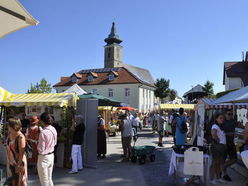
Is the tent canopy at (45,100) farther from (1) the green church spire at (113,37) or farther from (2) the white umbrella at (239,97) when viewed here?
(1) the green church spire at (113,37)

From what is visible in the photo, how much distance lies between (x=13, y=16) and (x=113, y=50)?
67.9m

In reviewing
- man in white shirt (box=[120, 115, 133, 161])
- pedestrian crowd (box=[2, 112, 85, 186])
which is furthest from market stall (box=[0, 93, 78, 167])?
pedestrian crowd (box=[2, 112, 85, 186])

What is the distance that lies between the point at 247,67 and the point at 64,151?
32238mm

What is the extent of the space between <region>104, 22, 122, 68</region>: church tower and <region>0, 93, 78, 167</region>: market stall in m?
61.6

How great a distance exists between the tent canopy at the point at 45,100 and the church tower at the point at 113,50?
61721 millimetres

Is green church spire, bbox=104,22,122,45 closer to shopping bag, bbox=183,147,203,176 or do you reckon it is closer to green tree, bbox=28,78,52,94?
green tree, bbox=28,78,52,94

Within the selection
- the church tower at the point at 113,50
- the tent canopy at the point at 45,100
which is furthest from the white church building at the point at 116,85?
the tent canopy at the point at 45,100

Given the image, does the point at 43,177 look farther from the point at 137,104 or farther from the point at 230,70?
the point at 137,104

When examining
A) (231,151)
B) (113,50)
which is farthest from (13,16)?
(113,50)

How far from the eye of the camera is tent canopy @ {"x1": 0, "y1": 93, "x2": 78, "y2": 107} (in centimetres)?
874

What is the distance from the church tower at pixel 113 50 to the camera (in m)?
71.2

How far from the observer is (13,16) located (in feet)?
12.4

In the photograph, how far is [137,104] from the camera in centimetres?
4975

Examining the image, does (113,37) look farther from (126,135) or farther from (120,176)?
(120,176)
